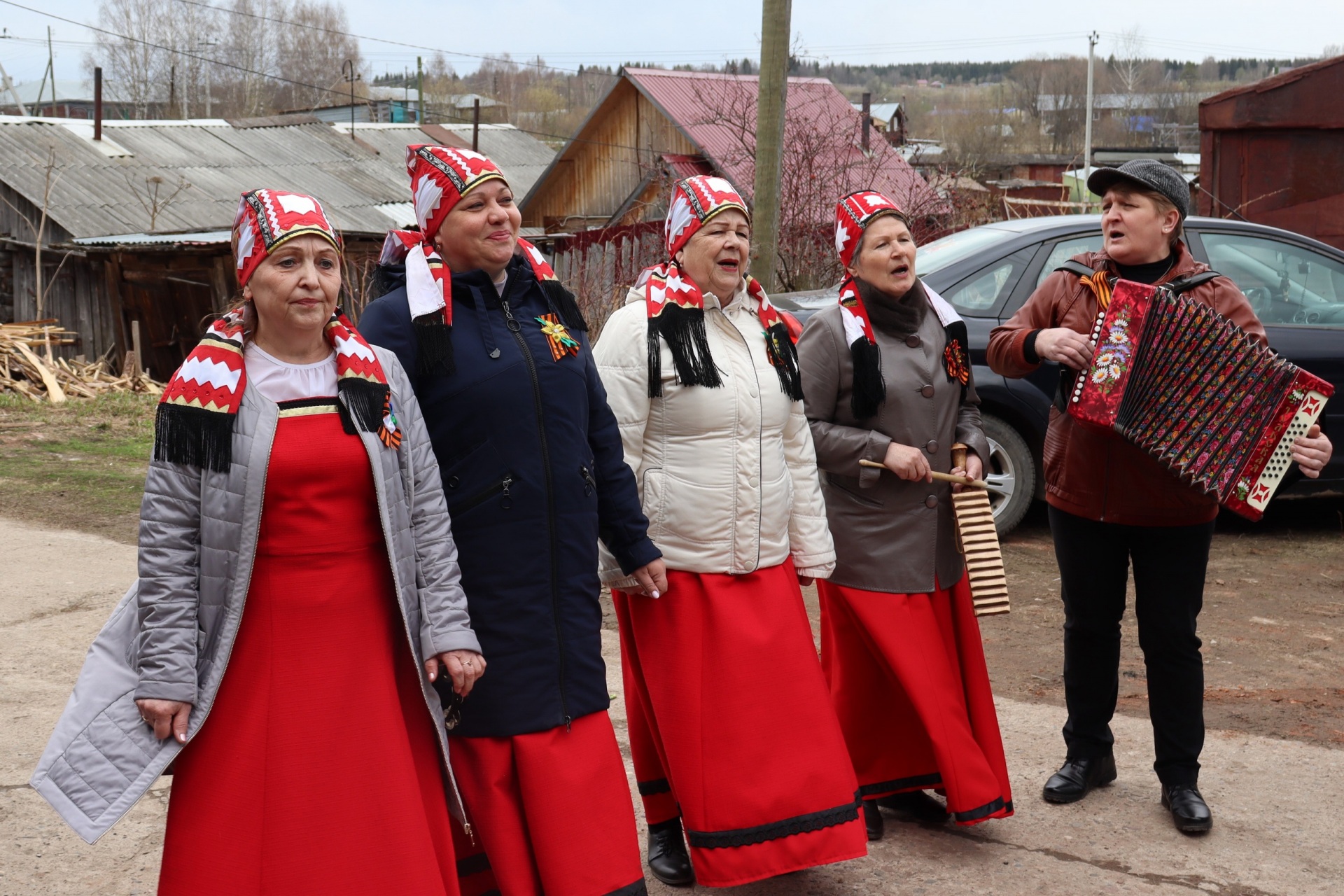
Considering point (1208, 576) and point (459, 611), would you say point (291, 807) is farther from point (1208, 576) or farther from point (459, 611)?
point (1208, 576)

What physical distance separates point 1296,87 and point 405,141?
2314 centimetres

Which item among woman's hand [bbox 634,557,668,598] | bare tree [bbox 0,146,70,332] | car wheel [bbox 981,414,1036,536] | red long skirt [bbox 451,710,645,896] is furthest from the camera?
bare tree [bbox 0,146,70,332]

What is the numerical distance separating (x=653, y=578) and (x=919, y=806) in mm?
1342

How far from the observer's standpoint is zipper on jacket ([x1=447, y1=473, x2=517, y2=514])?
3102mm

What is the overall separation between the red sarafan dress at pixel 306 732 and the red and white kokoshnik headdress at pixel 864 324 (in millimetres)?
1679

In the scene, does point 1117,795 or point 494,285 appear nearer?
point 494,285

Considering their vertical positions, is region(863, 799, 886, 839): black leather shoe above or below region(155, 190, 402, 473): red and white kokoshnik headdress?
below

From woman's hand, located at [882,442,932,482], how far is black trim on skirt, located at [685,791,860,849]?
3.24ft

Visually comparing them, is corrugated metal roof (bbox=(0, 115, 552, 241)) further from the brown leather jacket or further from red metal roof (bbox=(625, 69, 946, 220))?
the brown leather jacket

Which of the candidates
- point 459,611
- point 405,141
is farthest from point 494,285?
point 405,141

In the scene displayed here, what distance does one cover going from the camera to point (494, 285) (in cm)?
326

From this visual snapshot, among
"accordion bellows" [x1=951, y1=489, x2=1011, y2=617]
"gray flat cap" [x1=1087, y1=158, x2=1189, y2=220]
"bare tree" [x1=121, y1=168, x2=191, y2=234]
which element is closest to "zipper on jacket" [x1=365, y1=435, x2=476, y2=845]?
"accordion bellows" [x1=951, y1=489, x2=1011, y2=617]

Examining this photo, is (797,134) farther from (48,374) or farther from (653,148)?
(653,148)

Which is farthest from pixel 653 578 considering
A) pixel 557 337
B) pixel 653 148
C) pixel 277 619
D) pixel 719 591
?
pixel 653 148
